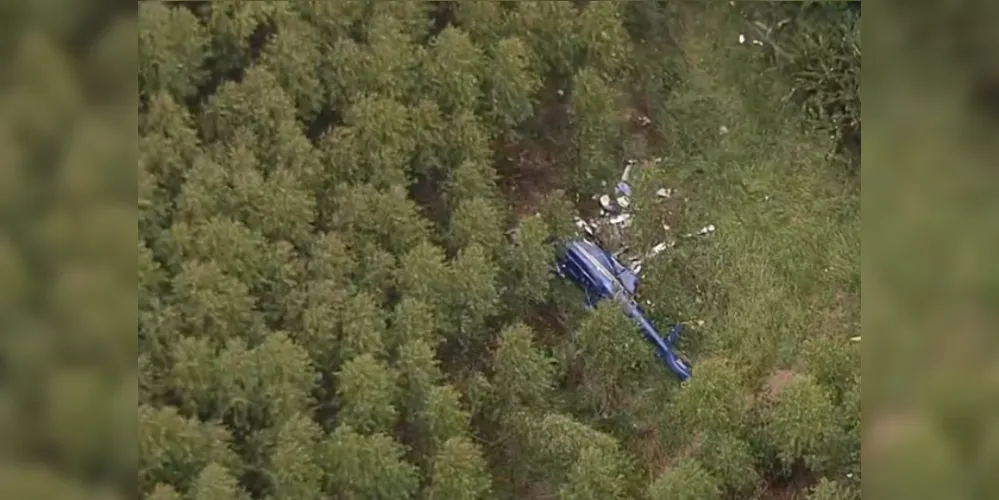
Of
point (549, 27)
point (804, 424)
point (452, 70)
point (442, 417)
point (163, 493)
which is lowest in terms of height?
point (163, 493)

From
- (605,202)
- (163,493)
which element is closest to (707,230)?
(605,202)

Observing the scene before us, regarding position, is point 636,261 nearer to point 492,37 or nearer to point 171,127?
point 492,37

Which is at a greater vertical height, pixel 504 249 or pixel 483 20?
pixel 483 20

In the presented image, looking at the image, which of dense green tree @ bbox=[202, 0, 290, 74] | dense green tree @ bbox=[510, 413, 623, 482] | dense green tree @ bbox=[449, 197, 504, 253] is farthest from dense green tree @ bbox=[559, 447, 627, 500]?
dense green tree @ bbox=[202, 0, 290, 74]

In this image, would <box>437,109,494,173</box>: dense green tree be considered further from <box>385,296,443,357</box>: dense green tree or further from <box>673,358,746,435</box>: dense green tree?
<box>673,358,746,435</box>: dense green tree

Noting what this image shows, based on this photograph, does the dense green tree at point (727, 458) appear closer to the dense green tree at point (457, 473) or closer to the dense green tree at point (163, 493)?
the dense green tree at point (457, 473)

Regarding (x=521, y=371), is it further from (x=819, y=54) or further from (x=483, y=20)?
(x=819, y=54)

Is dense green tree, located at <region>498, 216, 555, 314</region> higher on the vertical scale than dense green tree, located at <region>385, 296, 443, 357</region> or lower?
higher
